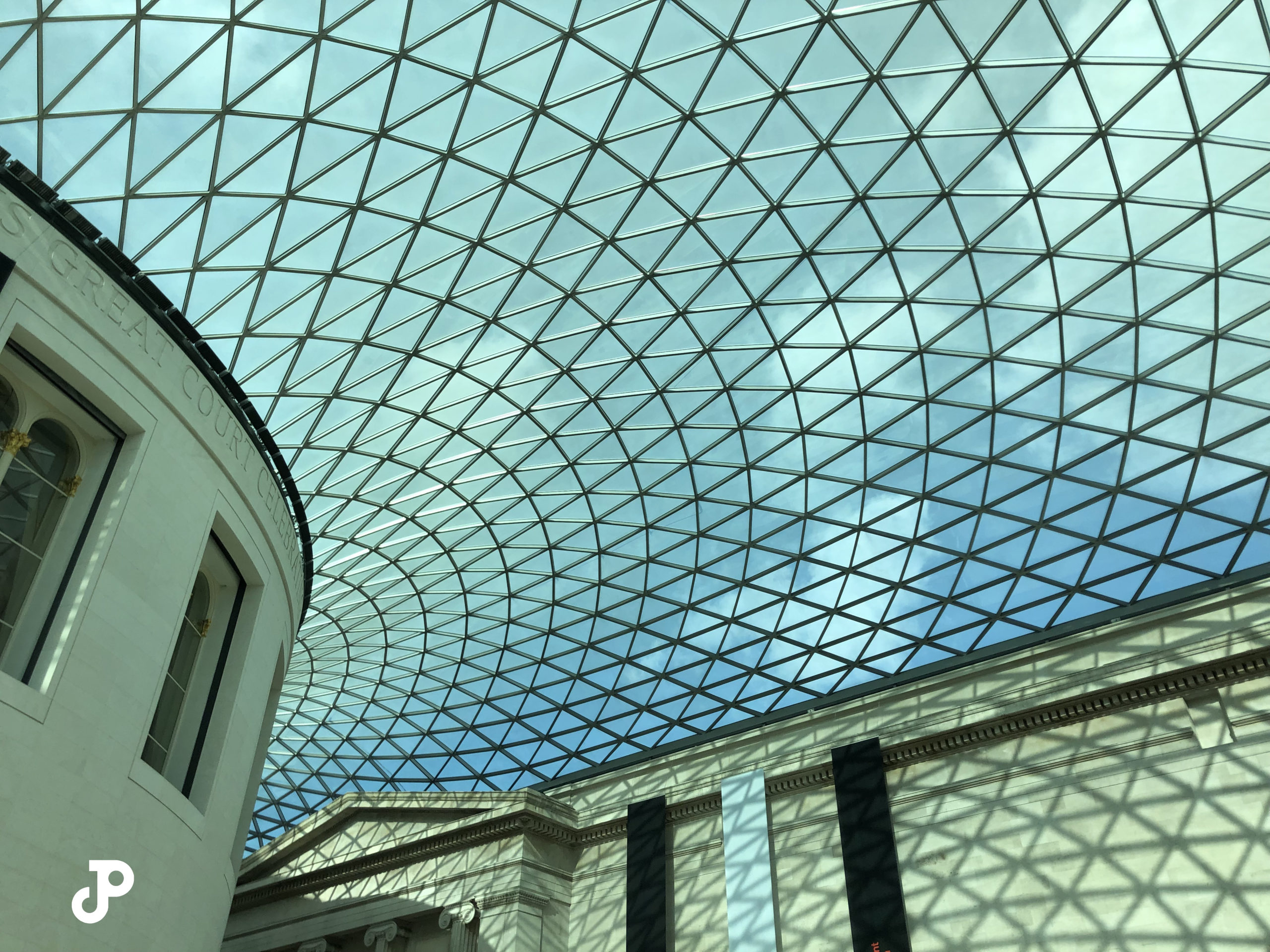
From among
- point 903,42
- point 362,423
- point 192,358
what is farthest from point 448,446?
point 903,42

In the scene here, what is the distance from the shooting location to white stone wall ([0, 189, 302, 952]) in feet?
52.2

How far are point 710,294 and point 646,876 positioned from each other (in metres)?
20.5

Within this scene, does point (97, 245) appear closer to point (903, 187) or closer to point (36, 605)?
point (36, 605)

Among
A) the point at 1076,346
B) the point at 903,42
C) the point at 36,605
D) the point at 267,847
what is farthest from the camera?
the point at 267,847

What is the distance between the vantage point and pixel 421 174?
24.8 meters

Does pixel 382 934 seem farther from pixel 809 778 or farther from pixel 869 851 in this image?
pixel 869 851

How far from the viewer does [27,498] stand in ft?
58.9

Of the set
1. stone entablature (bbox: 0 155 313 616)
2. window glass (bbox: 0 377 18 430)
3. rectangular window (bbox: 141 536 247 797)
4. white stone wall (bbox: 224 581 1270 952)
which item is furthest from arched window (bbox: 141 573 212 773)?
white stone wall (bbox: 224 581 1270 952)

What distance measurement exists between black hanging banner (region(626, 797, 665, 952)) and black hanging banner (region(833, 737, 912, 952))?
6646 millimetres

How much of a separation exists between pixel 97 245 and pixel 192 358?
337 cm

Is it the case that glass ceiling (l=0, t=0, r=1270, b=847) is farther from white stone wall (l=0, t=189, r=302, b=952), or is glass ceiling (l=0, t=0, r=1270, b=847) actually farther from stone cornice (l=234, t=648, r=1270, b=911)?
stone cornice (l=234, t=648, r=1270, b=911)

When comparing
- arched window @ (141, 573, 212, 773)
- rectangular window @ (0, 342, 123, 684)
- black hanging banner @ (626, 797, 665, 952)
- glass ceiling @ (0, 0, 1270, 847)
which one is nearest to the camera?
rectangular window @ (0, 342, 123, 684)

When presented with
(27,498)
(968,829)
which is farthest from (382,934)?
(27,498)

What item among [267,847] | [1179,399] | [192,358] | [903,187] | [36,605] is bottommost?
[36,605]
